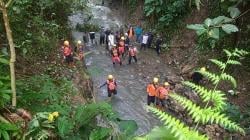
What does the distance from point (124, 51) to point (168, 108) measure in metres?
4.89

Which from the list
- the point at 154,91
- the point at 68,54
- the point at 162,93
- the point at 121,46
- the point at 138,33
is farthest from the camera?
the point at 138,33

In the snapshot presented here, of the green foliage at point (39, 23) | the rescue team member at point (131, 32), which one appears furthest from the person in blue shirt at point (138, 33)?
the green foliage at point (39, 23)

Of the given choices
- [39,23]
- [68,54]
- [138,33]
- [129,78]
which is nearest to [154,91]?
[129,78]

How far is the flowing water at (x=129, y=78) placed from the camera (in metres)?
14.3

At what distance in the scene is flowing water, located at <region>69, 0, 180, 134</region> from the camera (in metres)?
14.3

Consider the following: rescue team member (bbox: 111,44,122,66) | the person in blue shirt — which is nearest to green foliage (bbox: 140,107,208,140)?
rescue team member (bbox: 111,44,122,66)

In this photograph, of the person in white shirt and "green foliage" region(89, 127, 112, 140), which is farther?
the person in white shirt

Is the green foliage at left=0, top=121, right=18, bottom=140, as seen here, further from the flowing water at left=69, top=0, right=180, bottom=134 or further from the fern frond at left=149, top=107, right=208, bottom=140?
the flowing water at left=69, top=0, right=180, bottom=134

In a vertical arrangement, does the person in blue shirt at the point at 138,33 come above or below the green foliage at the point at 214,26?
below

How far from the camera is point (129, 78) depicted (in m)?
17.5

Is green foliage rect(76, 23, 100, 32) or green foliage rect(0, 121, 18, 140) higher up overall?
green foliage rect(76, 23, 100, 32)

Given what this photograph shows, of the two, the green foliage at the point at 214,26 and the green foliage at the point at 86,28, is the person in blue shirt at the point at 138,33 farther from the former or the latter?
the green foliage at the point at 214,26

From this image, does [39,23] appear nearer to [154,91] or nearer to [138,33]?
[154,91]

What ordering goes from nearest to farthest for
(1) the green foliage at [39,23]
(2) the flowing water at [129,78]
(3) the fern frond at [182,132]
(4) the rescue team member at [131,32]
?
1. (3) the fern frond at [182,132]
2. (1) the green foliage at [39,23]
3. (2) the flowing water at [129,78]
4. (4) the rescue team member at [131,32]
